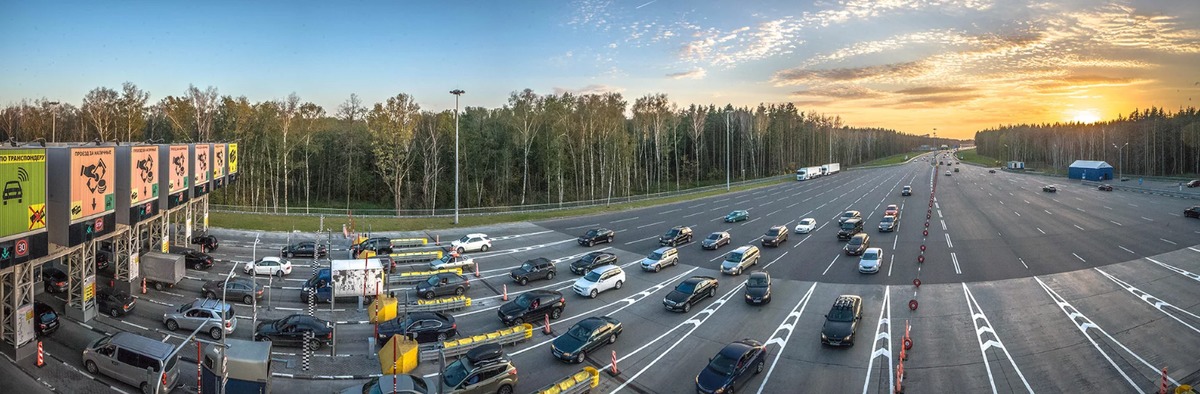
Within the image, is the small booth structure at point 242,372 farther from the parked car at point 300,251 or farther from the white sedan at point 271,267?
the parked car at point 300,251

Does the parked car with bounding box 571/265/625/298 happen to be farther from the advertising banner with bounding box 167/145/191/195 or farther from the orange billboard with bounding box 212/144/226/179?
the orange billboard with bounding box 212/144/226/179

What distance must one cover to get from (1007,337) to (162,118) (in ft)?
389

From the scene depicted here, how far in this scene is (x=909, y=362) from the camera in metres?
22.7

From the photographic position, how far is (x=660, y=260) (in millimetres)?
38625

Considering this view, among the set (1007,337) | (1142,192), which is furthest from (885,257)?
(1142,192)

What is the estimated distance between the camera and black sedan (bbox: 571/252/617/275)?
37.6 m

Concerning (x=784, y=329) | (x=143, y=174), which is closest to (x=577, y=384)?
(x=784, y=329)

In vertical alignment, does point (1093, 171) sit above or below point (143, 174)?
above

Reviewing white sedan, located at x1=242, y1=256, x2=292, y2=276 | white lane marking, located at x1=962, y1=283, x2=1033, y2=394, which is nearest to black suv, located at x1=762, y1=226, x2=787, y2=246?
white lane marking, located at x1=962, y1=283, x2=1033, y2=394

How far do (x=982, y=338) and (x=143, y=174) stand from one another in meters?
45.5

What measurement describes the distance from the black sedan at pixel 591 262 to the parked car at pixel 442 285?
303 inches

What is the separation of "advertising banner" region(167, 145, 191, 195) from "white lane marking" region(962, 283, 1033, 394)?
47.1m

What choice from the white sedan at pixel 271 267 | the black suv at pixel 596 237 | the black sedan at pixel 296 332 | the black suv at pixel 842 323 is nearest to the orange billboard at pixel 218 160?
the white sedan at pixel 271 267

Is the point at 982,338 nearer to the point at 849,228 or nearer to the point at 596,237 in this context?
the point at 849,228
